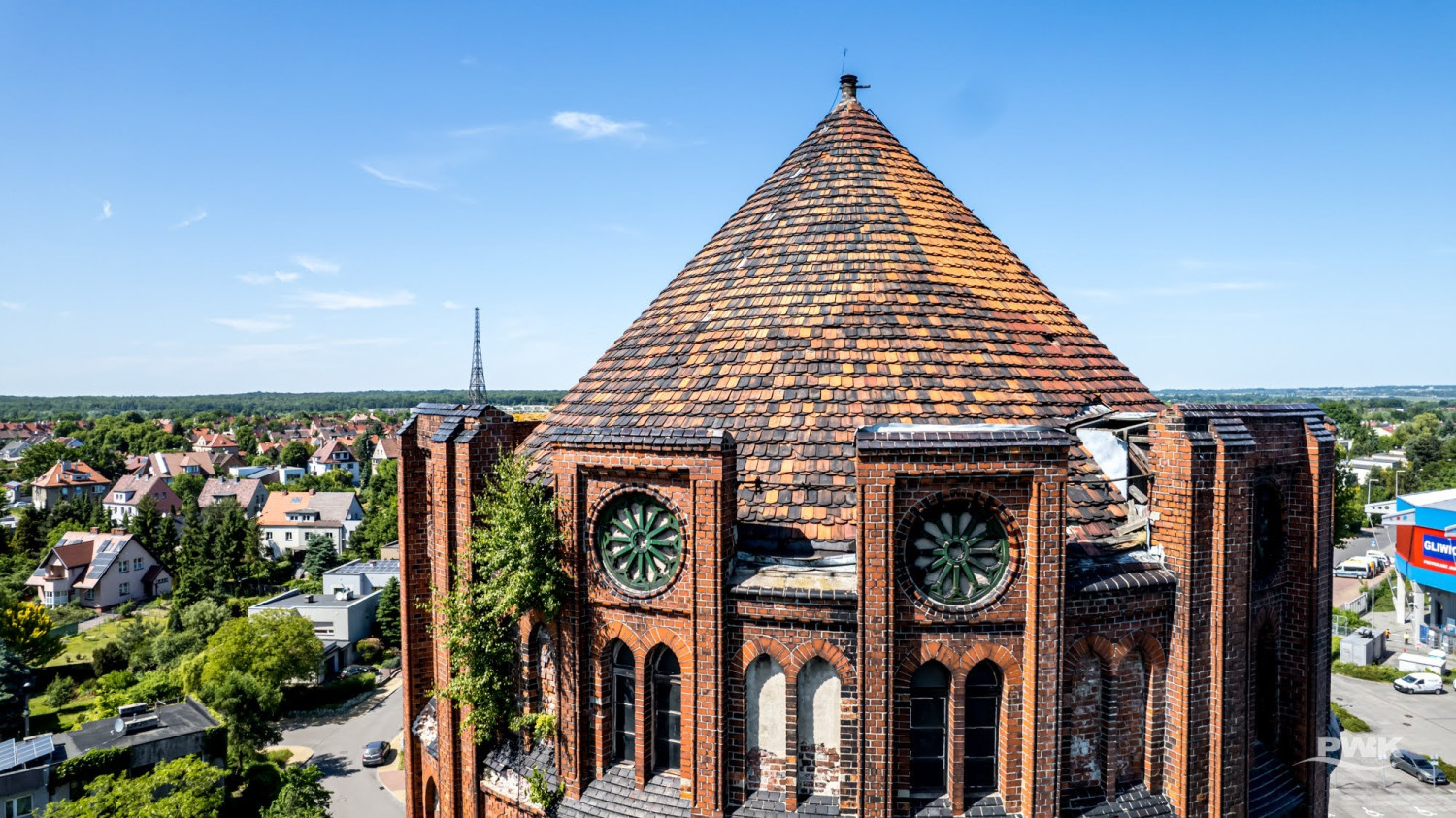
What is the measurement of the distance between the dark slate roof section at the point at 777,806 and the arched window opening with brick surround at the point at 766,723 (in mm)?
109

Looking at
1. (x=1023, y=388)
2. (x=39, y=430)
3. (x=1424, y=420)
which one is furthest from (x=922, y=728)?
(x=39, y=430)

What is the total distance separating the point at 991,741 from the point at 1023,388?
5.13 m

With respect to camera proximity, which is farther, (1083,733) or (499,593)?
(499,593)

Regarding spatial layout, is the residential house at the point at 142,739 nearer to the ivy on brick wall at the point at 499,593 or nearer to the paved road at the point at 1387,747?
the ivy on brick wall at the point at 499,593

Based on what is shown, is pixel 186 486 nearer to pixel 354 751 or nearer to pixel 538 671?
pixel 354 751

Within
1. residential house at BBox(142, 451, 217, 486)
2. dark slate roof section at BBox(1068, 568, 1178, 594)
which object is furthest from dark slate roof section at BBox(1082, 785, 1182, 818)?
residential house at BBox(142, 451, 217, 486)

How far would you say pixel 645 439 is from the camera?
10078 mm

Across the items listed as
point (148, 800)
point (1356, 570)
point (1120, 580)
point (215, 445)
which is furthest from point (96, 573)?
point (1356, 570)

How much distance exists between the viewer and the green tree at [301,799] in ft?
87.1

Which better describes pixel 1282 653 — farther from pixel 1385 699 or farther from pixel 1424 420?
pixel 1424 420

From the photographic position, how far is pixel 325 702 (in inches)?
1828

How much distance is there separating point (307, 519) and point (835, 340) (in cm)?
8323

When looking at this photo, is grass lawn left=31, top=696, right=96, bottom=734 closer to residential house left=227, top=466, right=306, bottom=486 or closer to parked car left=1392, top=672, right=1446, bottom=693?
parked car left=1392, top=672, right=1446, bottom=693

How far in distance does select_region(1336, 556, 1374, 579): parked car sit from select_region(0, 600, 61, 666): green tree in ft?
312
